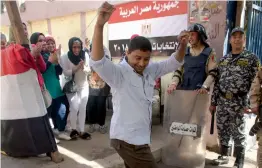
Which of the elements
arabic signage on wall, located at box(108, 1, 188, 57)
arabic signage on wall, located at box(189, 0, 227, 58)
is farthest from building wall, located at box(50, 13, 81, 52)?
arabic signage on wall, located at box(189, 0, 227, 58)

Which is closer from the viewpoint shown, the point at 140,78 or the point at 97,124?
the point at 140,78

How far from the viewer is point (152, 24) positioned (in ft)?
17.1

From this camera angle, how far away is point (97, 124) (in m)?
4.58

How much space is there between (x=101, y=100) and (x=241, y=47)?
2.47 m

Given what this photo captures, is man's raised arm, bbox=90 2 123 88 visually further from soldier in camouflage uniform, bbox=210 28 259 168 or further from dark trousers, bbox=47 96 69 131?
dark trousers, bbox=47 96 69 131

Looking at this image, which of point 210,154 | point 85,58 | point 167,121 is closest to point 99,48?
point 167,121

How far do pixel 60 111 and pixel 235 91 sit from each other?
105 inches

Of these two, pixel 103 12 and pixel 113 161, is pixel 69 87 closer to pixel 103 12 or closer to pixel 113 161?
pixel 113 161

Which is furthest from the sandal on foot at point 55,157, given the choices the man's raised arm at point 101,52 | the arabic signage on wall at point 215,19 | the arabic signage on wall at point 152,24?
the arabic signage on wall at point 152,24

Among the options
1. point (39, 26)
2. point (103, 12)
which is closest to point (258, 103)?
point (103, 12)

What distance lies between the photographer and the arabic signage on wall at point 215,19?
3846mm

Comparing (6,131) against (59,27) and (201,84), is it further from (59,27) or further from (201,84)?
(59,27)

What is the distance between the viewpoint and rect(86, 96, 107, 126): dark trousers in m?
4.30

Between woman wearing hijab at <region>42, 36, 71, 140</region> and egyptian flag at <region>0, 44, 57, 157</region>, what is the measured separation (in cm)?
80
